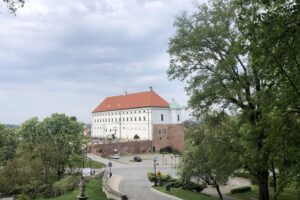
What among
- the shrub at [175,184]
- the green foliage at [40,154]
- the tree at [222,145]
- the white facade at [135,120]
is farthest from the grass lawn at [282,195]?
the white facade at [135,120]

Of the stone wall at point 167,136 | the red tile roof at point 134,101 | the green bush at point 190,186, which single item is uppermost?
the red tile roof at point 134,101

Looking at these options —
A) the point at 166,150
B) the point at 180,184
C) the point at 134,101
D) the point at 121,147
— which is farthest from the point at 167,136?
the point at 180,184

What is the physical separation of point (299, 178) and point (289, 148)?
1071 millimetres

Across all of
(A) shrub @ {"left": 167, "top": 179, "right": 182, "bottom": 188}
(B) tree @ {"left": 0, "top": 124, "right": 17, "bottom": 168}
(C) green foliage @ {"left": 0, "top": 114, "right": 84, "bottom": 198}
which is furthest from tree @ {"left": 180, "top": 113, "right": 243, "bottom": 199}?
(B) tree @ {"left": 0, "top": 124, "right": 17, "bottom": 168}

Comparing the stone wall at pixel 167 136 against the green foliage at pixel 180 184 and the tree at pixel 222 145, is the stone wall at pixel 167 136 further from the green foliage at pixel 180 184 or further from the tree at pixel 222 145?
the tree at pixel 222 145

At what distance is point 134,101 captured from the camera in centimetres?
8919

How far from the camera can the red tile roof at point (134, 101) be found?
8450 centimetres

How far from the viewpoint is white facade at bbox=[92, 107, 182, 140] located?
82500mm

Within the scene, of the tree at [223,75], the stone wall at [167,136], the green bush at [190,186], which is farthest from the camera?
the stone wall at [167,136]

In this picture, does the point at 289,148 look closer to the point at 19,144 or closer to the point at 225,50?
the point at 225,50

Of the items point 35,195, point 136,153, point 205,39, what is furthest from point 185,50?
point 136,153

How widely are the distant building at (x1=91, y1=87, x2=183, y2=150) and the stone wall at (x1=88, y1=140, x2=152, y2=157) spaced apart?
2693 mm

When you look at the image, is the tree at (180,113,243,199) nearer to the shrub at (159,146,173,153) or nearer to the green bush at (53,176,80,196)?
the green bush at (53,176,80,196)

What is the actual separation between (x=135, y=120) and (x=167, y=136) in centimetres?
958
